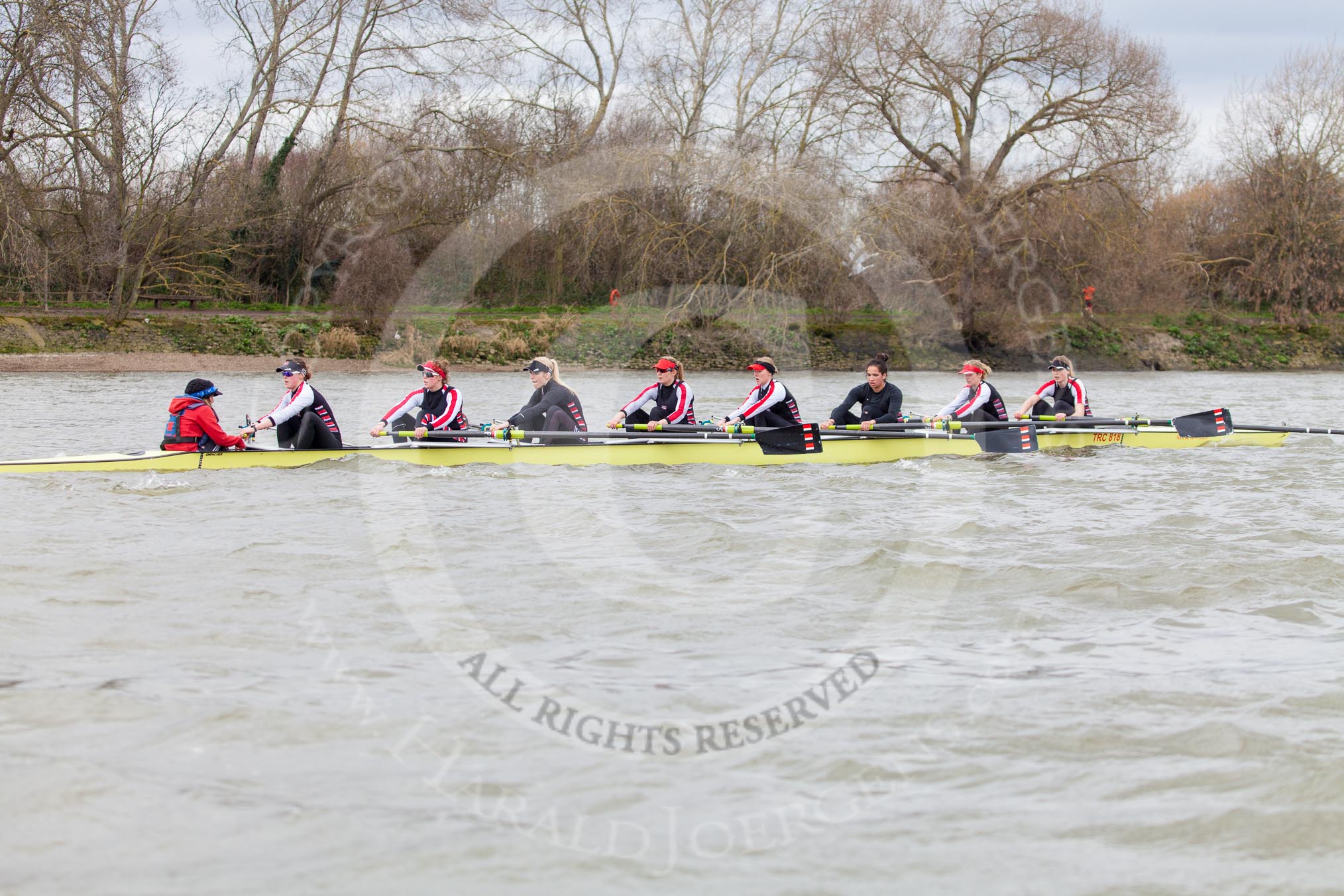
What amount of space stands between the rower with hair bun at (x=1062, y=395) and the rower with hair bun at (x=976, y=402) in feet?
2.37

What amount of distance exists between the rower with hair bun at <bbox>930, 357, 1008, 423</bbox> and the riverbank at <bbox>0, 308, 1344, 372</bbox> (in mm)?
14550

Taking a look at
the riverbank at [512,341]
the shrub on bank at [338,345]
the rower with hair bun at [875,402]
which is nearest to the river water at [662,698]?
the rower with hair bun at [875,402]

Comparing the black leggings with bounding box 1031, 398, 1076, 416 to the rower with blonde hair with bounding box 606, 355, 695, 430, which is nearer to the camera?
the rower with blonde hair with bounding box 606, 355, 695, 430

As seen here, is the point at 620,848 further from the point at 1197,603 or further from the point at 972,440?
the point at 972,440

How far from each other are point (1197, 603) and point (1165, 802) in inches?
115

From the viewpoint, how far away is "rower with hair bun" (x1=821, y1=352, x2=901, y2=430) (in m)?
13.1

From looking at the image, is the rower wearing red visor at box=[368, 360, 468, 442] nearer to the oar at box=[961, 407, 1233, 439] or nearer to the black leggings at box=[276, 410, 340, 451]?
the black leggings at box=[276, 410, 340, 451]

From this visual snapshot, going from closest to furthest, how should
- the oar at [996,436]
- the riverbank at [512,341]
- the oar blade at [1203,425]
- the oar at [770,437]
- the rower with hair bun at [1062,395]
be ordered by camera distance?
the oar at [770,437], the oar at [996,436], the oar blade at [1203,425], the rower with hair bun at [1062,395], the riverbank at [512,341]

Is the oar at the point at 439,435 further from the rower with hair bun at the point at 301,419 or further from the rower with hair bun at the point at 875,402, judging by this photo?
the rower with hair bun at the point at 875,402

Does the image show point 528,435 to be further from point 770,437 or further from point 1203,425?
point 1203,425

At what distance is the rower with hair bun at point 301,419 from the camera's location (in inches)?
449

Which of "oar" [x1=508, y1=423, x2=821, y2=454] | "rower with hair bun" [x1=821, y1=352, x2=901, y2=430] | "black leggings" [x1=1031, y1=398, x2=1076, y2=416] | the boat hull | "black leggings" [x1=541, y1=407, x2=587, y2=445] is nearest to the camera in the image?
the boat hull

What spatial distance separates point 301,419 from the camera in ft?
37.9

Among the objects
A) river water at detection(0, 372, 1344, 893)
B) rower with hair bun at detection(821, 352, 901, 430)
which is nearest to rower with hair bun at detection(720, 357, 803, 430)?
rower with hair bun at detection(821, 352, 901, 430)
